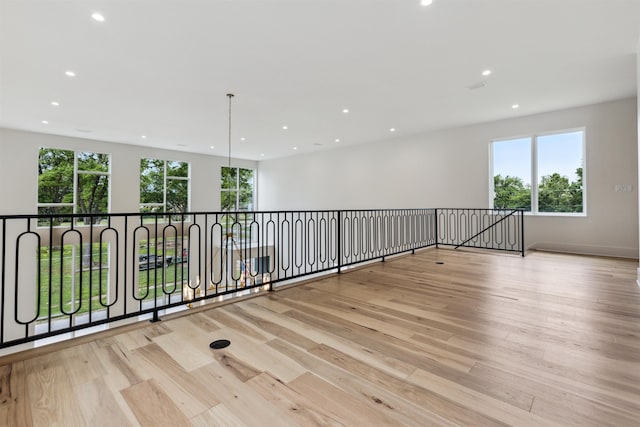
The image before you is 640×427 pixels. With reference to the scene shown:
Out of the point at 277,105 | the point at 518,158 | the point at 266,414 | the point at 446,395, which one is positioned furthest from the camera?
the point at 518,158

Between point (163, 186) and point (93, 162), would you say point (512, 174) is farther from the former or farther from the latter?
point (93, 162)

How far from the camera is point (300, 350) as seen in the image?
2041mm

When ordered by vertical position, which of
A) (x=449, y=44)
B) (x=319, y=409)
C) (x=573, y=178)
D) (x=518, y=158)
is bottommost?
(x=319, y=409)

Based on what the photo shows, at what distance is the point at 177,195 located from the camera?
10.3 meters

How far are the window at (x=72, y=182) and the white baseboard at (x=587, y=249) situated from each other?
11501mm

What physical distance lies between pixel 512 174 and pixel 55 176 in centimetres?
1177

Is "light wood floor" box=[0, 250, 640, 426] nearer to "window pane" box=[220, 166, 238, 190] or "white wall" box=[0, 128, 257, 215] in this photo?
"white wall" box=[0, 128, 257, 215]

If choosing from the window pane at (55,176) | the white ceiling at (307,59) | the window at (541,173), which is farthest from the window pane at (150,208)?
the window at (541,173)

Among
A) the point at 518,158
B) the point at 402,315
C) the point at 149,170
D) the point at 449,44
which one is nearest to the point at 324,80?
the point at 449,44

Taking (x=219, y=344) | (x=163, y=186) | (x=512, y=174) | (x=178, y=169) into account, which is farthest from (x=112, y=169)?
(x=512, y=174)

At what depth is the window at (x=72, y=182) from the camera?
310 inches

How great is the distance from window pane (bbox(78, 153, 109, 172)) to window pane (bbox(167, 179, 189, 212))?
1.85 m

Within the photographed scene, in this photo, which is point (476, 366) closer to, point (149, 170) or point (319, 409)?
point (319, 409)

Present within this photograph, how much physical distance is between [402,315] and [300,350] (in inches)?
43.4
